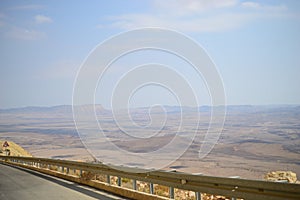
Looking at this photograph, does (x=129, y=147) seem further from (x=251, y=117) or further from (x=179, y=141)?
(x=251, y=117)

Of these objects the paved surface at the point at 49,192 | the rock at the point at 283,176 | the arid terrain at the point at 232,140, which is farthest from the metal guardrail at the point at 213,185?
the arid terrain at the point at 232,140

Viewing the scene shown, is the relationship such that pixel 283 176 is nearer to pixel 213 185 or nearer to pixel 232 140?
pixel 213 185

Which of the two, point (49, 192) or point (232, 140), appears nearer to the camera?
point (49, 192)

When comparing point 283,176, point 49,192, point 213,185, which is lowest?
point 49,192

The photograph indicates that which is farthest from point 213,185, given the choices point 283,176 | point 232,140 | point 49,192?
point 232,140

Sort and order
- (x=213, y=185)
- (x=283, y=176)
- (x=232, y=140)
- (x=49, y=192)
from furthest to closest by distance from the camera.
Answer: (x=232, y=140) < (x=49, y=192) < (x=283, y=176) < (x=213, y=185)

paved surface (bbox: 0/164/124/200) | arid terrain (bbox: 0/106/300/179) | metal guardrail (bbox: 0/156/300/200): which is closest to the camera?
metal guardrail (bbox: 0/156/300/200)

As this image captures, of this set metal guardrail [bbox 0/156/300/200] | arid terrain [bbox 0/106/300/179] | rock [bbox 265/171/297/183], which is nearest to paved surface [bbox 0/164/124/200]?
metal guardrail [bbox 0/156/300/200]

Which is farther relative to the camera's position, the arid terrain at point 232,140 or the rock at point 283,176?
the arid terrain at point 232,140

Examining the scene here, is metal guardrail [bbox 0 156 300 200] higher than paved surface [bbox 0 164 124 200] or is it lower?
higher

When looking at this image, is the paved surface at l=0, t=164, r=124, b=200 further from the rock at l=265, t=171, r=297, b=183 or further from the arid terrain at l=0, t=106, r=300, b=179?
the arid terrain at l=0, t=106, r=300, b=179

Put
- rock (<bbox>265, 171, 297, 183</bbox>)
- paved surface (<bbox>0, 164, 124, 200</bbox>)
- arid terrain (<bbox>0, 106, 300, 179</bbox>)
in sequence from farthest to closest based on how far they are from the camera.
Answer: arid terrain (<bbox>0, 106, 300, 179</bbox>) < paved surface (<bbox>0, 164, 124, 200</bbox>) < rock (<bbox>265, 171, 297, 183</bbox>)

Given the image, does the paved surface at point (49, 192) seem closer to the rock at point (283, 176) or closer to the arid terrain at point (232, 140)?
the rock at point (283, 176)

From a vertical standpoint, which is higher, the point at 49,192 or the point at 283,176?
the point at 283,176
